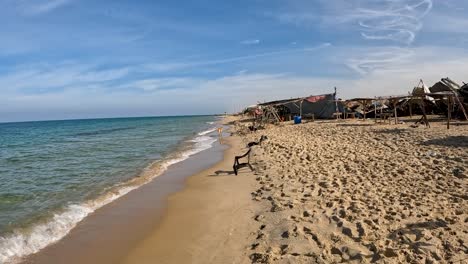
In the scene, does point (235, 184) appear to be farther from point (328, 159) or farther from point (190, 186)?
point (328, 159)

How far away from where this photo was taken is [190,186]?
10953 mm

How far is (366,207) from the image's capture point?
6746 millimetres

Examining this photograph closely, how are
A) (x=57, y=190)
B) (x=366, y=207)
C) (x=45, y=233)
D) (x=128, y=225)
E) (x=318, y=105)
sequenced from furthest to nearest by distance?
(x=318, y=105) < (x=57, y=190) < (x=128, y=225) < (x=45, y=233) < (x=366, y=207)

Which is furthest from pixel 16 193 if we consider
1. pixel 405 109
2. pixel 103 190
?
pixel 405 109

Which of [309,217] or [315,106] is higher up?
[315,106]

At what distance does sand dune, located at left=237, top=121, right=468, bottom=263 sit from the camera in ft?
16.4

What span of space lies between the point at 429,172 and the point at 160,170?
9364 mm

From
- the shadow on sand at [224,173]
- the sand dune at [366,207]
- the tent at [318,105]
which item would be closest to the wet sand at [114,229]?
the shadow on sand at [224,173]

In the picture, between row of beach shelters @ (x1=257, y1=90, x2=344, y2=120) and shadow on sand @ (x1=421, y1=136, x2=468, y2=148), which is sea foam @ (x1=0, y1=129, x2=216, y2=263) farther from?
row of beach shelters @ (x1=257, y1=90, x2=344, y2=120)

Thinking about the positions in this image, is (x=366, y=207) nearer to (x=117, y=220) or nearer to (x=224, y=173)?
(x=117, y=220)

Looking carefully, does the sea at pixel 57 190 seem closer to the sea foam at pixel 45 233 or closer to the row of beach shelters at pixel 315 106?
the sea foam at pixel 45 233

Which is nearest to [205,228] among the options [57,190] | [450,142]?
[57,190]

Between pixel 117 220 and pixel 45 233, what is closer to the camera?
pixel 45 233

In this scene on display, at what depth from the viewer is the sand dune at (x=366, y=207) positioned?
16.4ft
